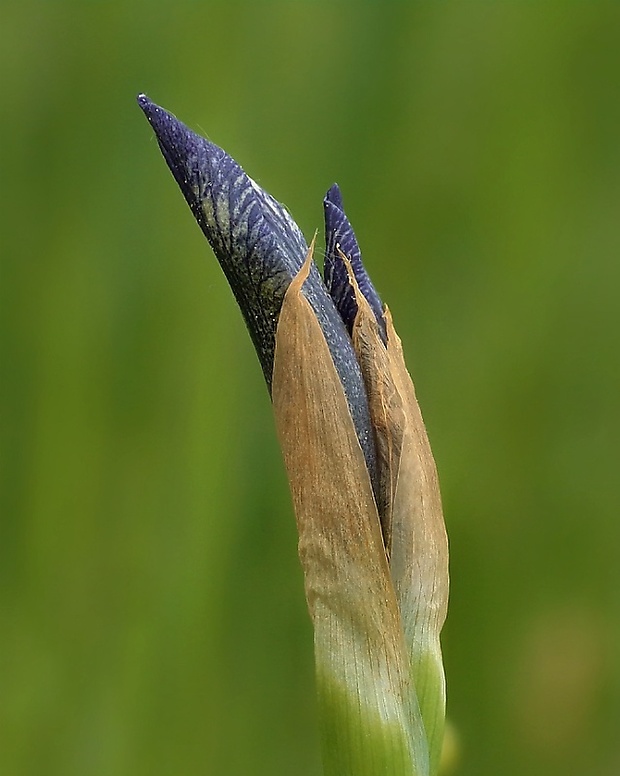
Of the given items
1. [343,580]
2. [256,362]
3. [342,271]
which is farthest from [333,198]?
[256,362]

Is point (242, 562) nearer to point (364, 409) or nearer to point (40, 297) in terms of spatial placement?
point (40, 297)

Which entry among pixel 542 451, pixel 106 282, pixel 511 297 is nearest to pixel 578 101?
pixel 511 297

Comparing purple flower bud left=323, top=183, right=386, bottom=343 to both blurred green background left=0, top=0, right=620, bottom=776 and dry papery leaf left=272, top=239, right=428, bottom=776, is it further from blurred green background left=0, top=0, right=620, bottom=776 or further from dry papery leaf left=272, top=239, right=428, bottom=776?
blurred green background left=0, top=0, right=620, bottom=776

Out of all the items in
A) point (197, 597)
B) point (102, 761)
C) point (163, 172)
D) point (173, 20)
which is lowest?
point (102, 761)

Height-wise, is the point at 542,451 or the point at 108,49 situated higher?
the point at 108,49

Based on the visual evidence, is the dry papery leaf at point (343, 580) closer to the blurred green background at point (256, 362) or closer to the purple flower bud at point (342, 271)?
the purple flower bud at point (342, 271)

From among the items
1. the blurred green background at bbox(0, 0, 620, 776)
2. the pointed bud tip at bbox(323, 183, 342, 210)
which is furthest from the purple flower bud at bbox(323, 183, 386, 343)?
the blurred green background at bbox(0, 0, 620, 776)
